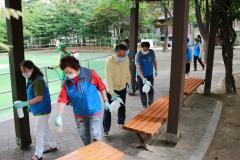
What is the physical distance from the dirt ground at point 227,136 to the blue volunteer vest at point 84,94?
83.2 inches

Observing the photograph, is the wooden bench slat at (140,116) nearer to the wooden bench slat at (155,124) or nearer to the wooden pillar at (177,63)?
the wooden bench slat at (155,124)

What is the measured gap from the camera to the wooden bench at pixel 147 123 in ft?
15.3

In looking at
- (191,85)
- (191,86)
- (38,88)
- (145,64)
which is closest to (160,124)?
(38,88)

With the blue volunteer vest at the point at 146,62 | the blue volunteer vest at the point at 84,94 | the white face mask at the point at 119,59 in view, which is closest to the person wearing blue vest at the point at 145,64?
the blue volunteer vest at the point at 146,62

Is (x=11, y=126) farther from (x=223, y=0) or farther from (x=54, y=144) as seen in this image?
(x=223, y=0)

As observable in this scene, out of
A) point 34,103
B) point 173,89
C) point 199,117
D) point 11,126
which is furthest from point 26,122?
point 199,117

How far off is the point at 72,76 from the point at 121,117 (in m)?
2.57

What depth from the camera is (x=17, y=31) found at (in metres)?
4.75

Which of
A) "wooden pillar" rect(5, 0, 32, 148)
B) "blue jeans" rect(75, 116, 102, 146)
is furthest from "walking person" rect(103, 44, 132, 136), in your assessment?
"wooden pillar" rect(5, 0, 32, 148)

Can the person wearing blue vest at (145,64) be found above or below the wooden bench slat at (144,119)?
above

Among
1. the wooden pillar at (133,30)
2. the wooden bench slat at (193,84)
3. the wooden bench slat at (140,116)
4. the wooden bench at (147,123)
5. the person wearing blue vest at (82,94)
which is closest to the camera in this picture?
the person wearing blue vest at (82,94)

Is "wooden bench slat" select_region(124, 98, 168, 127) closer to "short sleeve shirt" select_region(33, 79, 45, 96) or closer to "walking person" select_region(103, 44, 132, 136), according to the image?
"walking person" select_region(103, 44, 132, 136)

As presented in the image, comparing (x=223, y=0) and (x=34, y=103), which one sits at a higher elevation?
(x=223, y=0)

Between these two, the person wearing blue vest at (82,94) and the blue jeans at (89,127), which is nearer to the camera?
the person wearing blue vest at (82,94)
